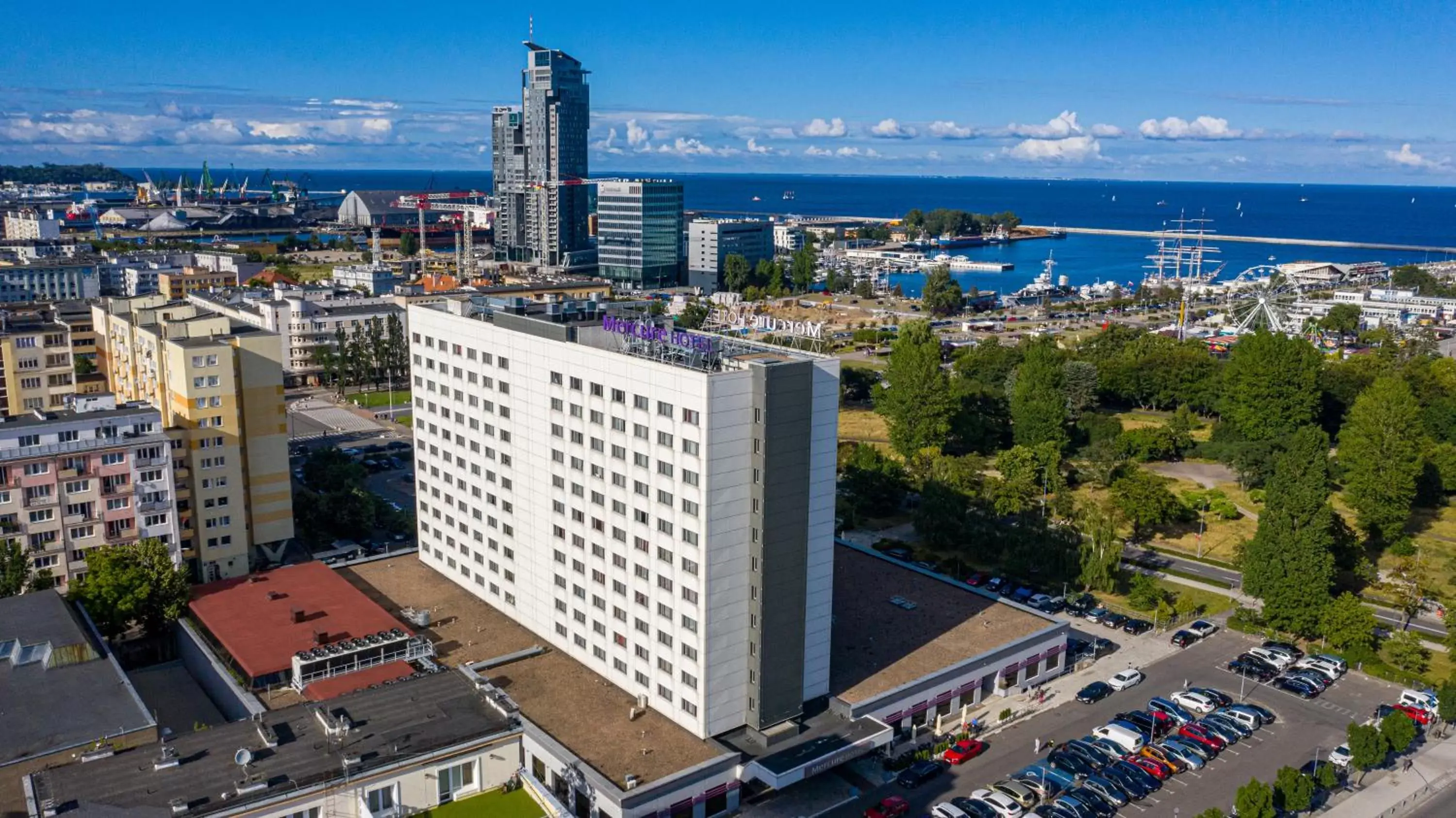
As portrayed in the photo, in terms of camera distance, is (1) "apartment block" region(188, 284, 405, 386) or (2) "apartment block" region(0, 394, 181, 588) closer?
(2) "apartment block" region(0, 394, 181, 588)

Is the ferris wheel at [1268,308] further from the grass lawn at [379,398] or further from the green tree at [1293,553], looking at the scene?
the grass lawn at [379,398]

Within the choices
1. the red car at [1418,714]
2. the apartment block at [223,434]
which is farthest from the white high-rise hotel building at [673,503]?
the red car at [1418,714]

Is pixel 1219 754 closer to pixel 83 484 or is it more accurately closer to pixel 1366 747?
pixel 1366 747

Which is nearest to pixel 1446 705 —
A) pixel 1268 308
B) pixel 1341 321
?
pixel 1268 308

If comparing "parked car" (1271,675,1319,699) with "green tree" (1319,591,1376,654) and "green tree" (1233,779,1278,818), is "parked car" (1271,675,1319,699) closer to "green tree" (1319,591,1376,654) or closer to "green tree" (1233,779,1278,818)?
"green tree" (1319,591,1376,654)

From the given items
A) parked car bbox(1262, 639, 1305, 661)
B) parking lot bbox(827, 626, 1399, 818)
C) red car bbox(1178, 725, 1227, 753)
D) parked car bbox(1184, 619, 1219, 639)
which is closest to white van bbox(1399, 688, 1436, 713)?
parking lot bbox(827, 626, 1399, 818)

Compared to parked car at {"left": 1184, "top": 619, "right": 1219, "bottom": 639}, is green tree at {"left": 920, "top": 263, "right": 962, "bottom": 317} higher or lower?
higher
